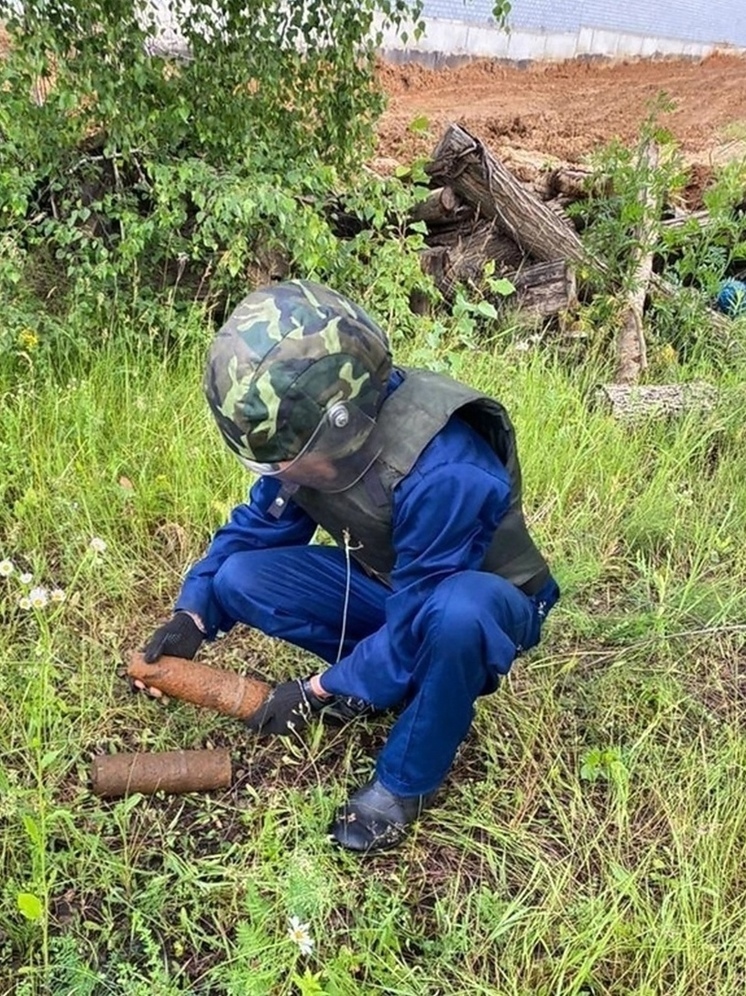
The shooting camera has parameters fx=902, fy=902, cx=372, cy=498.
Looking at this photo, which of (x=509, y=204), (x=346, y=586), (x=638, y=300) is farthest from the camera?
(x=509, y=204)

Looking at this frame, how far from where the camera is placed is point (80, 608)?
8.02 feet

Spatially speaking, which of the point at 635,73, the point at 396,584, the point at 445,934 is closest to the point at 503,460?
the point at 396,584

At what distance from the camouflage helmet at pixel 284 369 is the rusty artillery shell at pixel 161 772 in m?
0.73

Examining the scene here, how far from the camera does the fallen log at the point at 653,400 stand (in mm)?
3473

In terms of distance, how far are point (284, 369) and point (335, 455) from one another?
0.68 ft

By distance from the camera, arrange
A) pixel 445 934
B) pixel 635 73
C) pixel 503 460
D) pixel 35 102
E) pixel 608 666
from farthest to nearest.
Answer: pixel 635 73, pixel 35 102, pixel 608 666, pixel 503 460, pixel 445 934

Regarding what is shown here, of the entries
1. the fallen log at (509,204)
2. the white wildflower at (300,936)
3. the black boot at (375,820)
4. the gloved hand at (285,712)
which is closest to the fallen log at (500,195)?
the fallen log at (509,204)

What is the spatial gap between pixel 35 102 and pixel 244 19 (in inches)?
32.6

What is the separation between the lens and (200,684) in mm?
2076

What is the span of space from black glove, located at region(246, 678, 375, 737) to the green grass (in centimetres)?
5

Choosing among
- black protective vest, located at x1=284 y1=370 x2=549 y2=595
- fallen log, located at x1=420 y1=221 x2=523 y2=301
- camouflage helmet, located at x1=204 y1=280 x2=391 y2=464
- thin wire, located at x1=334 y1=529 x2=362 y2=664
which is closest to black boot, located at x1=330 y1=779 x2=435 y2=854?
thin wire, located at x1=334 y1=529 x2=362 y2=664

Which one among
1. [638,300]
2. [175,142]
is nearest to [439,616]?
[175,142]

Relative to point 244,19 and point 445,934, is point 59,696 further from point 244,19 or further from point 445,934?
point 244,19

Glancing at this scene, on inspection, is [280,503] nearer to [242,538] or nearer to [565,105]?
[242,538]
